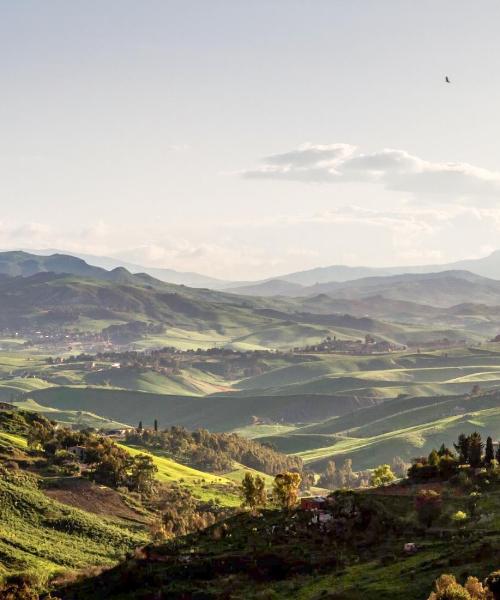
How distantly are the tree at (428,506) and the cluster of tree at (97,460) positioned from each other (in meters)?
83.2

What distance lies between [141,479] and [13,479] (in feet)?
108

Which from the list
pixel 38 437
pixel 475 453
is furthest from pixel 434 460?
pixel 38 437

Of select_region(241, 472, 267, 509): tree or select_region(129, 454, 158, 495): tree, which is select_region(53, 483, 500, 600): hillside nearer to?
select_region(241, 472, 267, 509): tree

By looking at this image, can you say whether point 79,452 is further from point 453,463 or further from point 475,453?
point 475,453

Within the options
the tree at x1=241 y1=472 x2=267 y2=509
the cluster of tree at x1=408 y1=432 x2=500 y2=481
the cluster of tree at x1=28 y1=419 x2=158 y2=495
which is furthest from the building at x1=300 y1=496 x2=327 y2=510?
the cluster of tree at x1=28 y1=419 x2=158 y2=495

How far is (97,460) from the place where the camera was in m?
178

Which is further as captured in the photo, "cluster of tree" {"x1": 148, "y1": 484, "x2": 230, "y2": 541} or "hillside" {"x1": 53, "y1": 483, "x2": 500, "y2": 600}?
"cluster of tree" {"x1": 148, "y1": 484, "x2": 230, "y2": 541}

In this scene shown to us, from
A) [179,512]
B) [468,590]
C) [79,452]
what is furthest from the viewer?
[79,452]

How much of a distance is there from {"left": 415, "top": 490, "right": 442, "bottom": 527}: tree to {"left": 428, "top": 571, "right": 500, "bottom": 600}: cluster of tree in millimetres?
32885

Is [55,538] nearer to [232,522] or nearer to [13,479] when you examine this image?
[13,479]

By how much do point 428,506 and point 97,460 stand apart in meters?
97.5

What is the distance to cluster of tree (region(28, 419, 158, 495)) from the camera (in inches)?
6629

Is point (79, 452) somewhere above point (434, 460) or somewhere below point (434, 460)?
below

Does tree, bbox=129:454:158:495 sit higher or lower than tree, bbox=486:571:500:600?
lower
